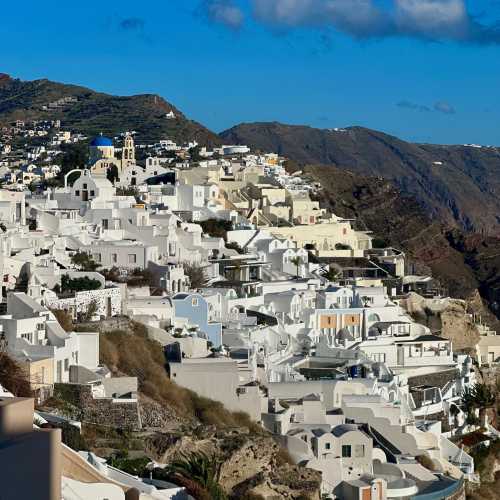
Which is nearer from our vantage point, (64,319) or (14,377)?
(14,377)

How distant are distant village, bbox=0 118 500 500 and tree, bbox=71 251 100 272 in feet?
0.20

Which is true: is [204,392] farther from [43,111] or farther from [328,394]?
[43,111]

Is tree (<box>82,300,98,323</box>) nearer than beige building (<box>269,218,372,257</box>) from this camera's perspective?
Yes

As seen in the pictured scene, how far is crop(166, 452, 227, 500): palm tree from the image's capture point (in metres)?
19.2

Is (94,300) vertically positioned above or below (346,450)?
above

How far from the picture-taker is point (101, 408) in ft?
78.4

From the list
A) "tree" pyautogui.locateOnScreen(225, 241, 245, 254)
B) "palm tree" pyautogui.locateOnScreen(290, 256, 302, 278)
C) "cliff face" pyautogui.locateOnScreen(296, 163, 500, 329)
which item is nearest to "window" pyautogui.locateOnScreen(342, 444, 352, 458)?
"palm tree" pyautogui.locateOnScreen(290, 256, 302, 278)

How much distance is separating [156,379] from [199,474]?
288 inches

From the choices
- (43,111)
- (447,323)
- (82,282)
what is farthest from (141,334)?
(43,111)

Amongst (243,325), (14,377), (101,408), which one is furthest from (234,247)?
(14,377)

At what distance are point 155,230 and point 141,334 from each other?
11.0 meters

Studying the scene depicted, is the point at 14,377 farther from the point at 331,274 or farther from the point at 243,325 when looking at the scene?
the point at 331,274

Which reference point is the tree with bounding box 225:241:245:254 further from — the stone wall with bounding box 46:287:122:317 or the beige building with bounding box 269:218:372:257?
the stone wall with bounding box 46:287:122:317

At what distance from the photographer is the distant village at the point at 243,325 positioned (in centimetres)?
2516
